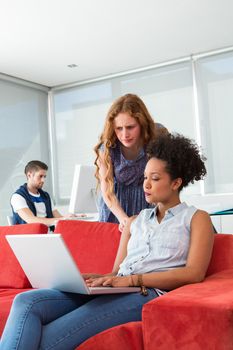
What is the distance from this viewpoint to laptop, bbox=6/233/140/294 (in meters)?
1.57

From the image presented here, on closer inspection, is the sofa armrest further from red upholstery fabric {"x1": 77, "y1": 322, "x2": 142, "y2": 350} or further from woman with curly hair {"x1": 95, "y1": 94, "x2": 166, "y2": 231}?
woman with curly hair {"x1": 95, "y1": 94, "x2": 166, "y2": 231}

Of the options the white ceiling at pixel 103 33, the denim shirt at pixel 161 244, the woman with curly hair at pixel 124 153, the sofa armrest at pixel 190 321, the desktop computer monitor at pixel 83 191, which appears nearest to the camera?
the sofa armrest at pixel 190 321

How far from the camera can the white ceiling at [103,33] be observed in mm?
4527

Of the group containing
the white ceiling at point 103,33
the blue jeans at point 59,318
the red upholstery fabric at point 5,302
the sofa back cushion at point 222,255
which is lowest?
the red upholstery fabric at point 5,302

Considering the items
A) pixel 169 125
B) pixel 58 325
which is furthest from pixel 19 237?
pixel 169 125

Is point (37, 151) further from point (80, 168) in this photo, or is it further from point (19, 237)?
point (19, 237)

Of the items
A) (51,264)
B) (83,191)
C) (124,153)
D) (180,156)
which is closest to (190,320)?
(51,264)

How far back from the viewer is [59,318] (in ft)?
5.30

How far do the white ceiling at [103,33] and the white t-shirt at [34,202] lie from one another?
1709 mm

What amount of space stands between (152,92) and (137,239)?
15.6 ft

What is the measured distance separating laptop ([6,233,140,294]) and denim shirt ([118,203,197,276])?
0.14 m

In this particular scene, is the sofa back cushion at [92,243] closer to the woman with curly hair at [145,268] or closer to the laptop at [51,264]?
the woman with curly hair at [145,268]

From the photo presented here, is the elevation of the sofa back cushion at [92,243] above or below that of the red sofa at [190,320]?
above

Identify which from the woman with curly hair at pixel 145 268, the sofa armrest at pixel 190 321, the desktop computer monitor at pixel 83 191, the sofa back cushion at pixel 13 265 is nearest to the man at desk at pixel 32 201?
the desktop computer monitor at pixel 83 191
